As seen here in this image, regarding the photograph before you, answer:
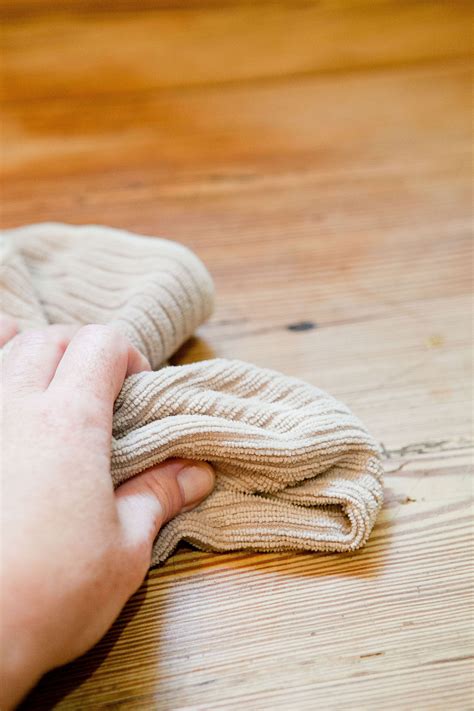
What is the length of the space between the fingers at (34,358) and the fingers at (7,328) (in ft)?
0.06

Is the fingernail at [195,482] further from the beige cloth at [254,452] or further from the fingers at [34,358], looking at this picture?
the fingers at [34,358]

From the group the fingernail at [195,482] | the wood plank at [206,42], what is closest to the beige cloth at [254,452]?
the fingernail at [195,482]

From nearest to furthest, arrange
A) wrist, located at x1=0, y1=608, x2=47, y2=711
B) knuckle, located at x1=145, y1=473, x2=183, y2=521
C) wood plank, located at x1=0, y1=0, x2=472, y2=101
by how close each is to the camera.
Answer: wrist, located at x1=0, y1=608, x2=47, y2=711, knuckle, located at x1=145, y1=473, x2=183, y2=521, wood plank, located at x1=0, y1=0, x2=472, y2=101

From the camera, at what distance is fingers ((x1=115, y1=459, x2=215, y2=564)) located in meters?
0.43

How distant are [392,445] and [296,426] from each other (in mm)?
115

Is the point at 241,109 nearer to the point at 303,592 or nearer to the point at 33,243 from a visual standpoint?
the point at 33,243

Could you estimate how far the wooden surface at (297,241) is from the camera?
0.45 meters

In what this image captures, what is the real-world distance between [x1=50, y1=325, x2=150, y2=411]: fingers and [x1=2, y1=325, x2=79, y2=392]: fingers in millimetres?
10

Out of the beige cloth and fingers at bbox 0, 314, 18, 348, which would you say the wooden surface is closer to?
the beige cloth

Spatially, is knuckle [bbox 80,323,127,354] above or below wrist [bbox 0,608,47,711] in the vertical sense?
above

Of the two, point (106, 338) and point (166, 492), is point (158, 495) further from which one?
point (106, 338)

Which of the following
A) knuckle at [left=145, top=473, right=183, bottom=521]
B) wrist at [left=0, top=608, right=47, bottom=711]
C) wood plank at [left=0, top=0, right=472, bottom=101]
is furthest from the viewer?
wood plank at [left=0, top=0, right=472, bottom=101]

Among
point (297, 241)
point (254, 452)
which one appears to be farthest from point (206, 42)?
point (254, 452)

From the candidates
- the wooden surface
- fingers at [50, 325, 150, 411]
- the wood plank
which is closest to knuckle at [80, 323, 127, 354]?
fingers at [50, 325, 150, 411]
